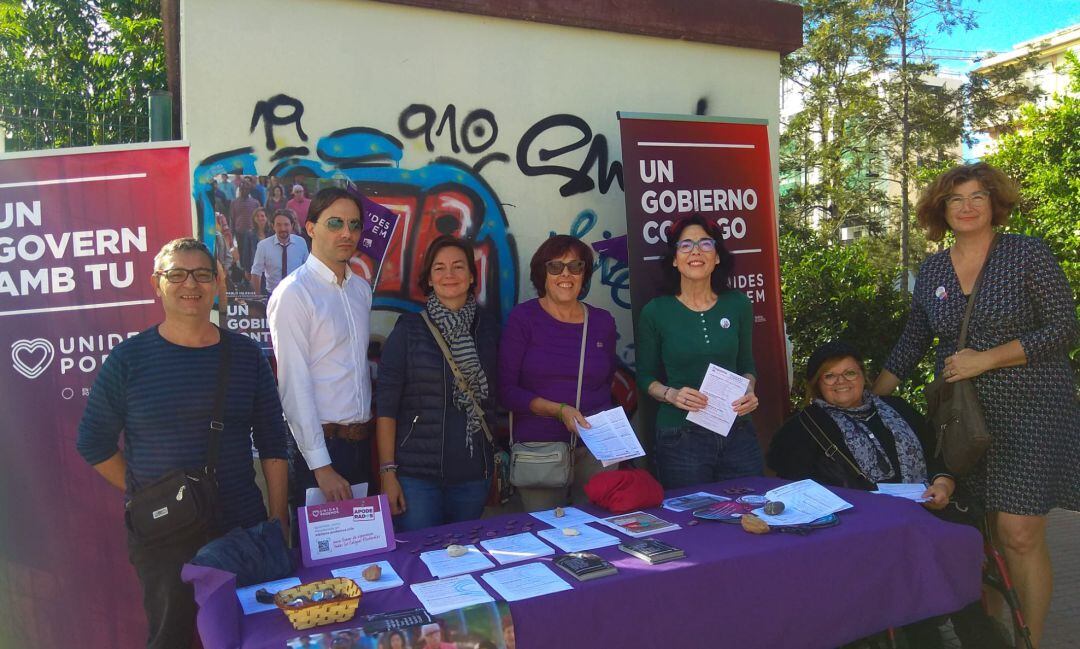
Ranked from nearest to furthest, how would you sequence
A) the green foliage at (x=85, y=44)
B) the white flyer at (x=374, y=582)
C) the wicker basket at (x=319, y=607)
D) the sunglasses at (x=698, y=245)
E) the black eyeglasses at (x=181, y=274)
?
the wicker basket at (x=319, y=607) < the white flyer at (x=374, y=582) < the black eyeglasses at (x=181, y=274) < the sunglasses at (x=698, y=245) < the green foliage at (x=85, y=44)

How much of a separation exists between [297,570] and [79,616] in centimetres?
177

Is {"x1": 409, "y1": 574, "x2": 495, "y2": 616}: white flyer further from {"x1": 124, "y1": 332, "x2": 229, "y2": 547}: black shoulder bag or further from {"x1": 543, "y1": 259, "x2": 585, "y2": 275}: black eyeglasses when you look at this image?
{"x1": 543, "y1": 259, "x2": 585, "y2": 275}: black eyeglasses

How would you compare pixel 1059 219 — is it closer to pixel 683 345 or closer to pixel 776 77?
pixel 776 77

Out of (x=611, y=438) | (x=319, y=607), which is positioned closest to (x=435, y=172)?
(x=611, y=438)

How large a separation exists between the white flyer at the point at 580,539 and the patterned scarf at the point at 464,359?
66 cm

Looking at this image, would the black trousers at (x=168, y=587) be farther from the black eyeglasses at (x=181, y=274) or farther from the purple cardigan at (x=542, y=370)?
the purple cardigan at (x=542, y=370)

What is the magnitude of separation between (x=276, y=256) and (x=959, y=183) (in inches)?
122

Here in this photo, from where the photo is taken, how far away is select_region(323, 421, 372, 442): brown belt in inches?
112

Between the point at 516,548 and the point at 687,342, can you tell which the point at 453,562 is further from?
the point at 687,342

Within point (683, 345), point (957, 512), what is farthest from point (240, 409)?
point (957, 512)

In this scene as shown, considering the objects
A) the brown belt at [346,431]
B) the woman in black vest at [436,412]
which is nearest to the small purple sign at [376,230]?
the woman in black vest at [436,412]

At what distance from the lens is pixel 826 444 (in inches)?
131

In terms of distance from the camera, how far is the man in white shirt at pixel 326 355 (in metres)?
2.65

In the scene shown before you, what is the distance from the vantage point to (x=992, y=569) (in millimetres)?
2965
